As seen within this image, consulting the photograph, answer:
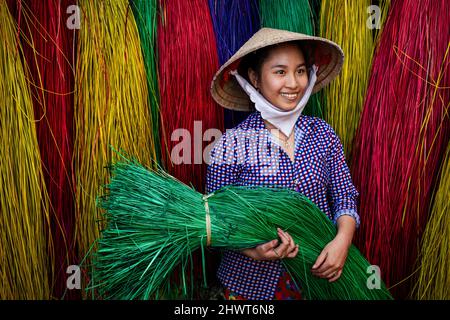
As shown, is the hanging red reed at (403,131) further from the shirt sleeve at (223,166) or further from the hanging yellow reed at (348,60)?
the shirt sleeve at (223,166)

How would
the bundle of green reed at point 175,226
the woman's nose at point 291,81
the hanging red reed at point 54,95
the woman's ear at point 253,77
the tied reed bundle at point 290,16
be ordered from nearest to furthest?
1. the bundle of green reed at point 175,226
2. the woman's nose at point 291,81
3. the woman's ear at point 253,77
4. the hanging red reed at point 54,95
5. the tied reed bundle at point 290,16

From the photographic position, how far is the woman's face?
58.9 inches

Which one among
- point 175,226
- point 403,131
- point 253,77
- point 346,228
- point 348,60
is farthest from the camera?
point 348,60

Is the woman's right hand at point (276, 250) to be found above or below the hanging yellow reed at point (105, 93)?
below

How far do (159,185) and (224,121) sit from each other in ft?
1.70

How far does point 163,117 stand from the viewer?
176 centimetres

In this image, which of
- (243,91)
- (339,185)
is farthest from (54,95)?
(339,185)

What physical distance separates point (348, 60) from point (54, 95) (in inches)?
42.5

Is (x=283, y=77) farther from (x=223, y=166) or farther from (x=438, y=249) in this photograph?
(x=438, y=249)

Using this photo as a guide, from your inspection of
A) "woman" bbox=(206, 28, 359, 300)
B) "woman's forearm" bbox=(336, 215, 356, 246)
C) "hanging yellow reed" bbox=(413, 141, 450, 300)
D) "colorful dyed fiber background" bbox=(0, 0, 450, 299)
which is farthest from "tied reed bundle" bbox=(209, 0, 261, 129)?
"hanging yellow reed" bbox=(413, 141, 450, 300)

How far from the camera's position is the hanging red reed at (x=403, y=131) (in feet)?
5.53

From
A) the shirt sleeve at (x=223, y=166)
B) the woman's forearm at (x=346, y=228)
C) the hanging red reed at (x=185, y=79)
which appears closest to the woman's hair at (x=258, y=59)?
the hanging red reed at (x=185, y=79)

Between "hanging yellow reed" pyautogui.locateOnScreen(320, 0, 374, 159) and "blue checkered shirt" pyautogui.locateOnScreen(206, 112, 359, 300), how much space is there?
1.01 ft
